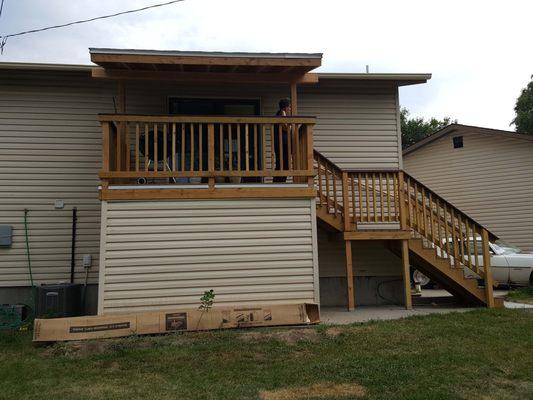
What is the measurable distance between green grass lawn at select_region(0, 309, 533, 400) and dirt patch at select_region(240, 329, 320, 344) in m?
0.01

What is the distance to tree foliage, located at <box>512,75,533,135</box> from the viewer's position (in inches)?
1074

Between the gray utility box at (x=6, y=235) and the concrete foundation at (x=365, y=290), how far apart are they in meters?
5.25

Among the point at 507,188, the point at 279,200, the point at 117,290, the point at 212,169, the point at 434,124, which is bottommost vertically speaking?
the point at 117,290

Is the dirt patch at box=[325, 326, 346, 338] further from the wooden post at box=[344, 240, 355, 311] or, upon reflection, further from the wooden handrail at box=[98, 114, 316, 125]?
the wooden handrail at box=[98, 114, 316, 125]

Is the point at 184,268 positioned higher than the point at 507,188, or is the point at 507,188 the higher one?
the point at 507,188

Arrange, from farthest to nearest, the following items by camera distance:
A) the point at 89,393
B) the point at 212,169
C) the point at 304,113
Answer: the point at 304,113 → the point at 212,169 → the point at 89,393

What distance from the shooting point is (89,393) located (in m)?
4.09

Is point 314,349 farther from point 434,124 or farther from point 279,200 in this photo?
point 434,124

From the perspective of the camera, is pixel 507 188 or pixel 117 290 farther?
pixel 507 188

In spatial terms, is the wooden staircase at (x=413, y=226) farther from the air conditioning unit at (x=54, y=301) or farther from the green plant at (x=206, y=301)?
the air conditioning unit at (x=54, y=301)

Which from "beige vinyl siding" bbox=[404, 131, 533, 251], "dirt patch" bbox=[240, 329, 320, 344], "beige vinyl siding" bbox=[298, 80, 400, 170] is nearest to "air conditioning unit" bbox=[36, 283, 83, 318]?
"dirt patch" bbox=[240, 329, 320, 344]

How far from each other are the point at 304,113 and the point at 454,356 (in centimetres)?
524

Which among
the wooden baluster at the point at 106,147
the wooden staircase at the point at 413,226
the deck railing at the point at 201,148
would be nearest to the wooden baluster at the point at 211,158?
the deck railing at the point at 201,148

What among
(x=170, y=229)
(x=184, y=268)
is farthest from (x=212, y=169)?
(x=184, y=268)
